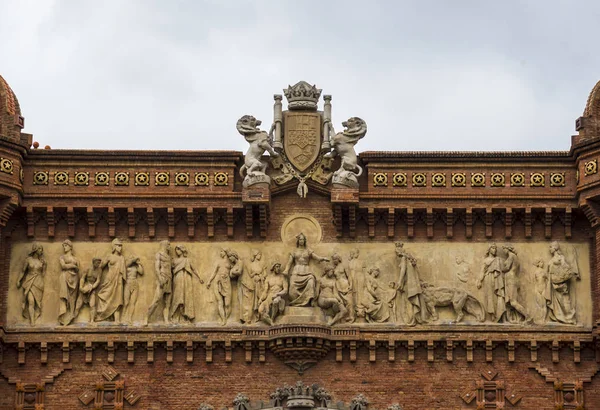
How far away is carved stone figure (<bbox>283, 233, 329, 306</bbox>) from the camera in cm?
5878

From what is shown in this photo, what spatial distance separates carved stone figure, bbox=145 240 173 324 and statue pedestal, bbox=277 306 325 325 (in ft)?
8.90

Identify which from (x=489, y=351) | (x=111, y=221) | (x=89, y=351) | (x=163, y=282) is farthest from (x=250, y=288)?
(x=489, y=351)

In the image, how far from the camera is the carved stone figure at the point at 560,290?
5891 centimetres

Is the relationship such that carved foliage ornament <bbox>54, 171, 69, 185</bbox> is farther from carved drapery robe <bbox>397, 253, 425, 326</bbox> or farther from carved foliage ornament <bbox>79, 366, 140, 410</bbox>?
carved drapery robe <bbox>397, 253, 425, 326</bbox>

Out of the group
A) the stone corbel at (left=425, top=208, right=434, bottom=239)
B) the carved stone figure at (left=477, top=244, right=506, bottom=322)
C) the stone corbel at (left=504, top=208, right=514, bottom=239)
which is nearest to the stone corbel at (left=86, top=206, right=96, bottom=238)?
the stone corbel at (left=425, top=208, right=434, bottom=239)

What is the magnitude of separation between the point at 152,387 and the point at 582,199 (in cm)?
1114

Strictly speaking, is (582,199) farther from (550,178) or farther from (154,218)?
(154,218)

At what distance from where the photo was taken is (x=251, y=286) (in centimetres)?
5916

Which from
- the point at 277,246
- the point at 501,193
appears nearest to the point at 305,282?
the point at 277,246

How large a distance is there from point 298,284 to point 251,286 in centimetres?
116

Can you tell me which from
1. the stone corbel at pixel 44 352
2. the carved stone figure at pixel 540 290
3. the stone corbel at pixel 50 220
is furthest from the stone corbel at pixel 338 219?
the stone corbel at pixel 44 352

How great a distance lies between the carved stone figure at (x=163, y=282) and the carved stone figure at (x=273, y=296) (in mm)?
2202

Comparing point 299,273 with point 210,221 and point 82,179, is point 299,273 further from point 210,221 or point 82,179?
point 82,179

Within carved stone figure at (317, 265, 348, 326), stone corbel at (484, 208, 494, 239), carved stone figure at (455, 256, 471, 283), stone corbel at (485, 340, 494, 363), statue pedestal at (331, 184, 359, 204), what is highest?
statue pedestal at (331, 184, 359, 204)
